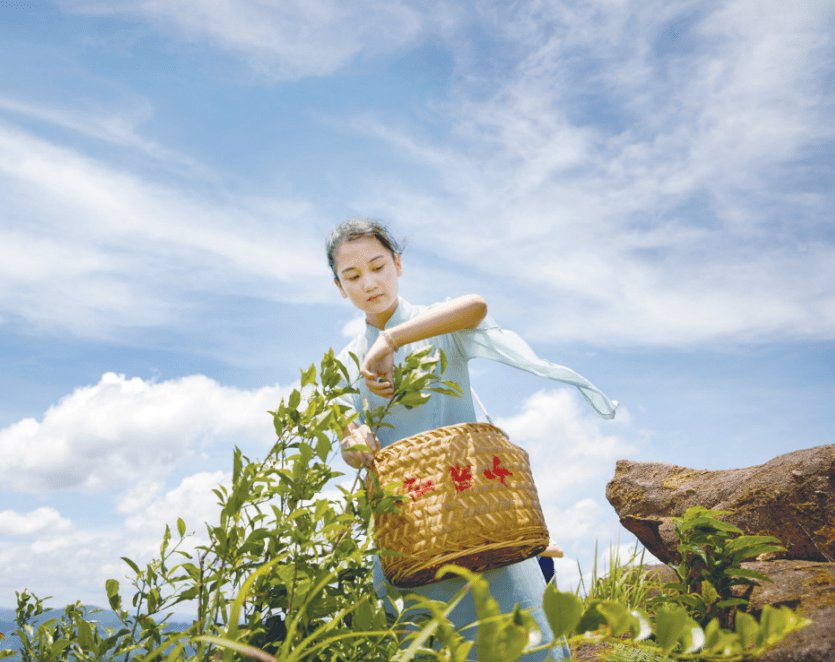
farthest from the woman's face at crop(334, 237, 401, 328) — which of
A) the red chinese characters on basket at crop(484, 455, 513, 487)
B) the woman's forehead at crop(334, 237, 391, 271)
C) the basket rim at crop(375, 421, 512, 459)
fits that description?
the red chinese characters on basket at crop(484, 455, 513, 487)

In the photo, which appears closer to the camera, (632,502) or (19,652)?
(19,652)

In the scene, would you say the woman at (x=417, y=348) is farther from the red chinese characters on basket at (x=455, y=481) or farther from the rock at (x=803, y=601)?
the rock at (x=803, y=601)

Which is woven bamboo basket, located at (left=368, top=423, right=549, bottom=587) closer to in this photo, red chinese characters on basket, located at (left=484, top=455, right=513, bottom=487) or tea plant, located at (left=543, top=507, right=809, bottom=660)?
red chinese characters on basket, located at (left=484, top=455, right=513, bottom=487)

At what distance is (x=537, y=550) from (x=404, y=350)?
994 mm

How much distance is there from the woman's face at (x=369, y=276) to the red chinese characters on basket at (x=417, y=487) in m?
1.02

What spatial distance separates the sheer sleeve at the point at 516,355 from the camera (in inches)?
110

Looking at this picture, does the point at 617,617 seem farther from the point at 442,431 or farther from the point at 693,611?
the point at 693,611

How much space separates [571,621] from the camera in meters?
1.03

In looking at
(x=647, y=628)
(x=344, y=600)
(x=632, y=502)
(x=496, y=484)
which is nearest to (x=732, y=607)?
(x=496, y=484)

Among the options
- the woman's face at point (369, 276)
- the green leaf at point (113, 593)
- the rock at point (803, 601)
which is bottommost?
the rock at point (803, 601)

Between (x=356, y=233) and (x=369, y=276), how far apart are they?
205 millimetres

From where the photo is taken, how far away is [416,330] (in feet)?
8.48

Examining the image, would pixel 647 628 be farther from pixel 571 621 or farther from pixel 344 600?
pixel 344 600

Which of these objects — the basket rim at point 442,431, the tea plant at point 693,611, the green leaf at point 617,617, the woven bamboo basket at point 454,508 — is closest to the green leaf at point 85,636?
the woven bamboo basket at point 454,508
